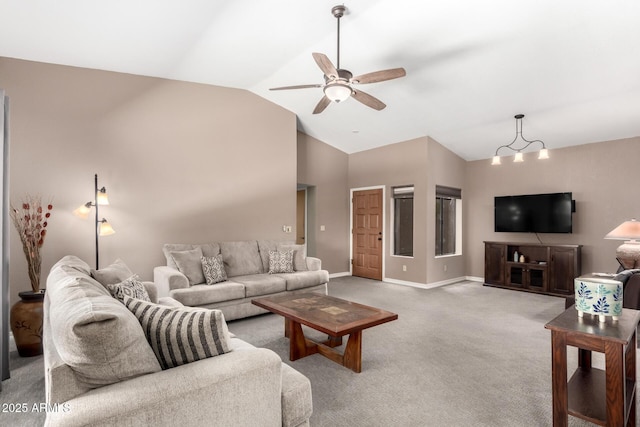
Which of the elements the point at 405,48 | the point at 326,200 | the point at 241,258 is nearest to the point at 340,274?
the point at 326,200

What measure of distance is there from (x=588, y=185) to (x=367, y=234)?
3.94m

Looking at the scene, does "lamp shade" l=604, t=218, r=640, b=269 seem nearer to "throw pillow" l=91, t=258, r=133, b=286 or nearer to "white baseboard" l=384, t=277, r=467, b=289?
"white baseboard" l=384, t=277, r=467, b=289

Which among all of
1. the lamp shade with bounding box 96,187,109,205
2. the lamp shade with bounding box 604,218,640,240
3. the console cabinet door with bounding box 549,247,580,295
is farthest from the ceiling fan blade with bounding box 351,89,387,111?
the console cabinet door with bounding box 549,247,580,295

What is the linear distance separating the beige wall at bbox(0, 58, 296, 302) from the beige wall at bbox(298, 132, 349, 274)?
0.98 metres

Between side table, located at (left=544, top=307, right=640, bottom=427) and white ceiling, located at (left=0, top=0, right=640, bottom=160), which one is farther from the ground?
white ceiling, located at (left=0, top=0, right=640, bottom=160)

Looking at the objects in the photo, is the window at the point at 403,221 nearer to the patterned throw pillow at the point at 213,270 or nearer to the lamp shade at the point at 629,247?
the lamp shade at the point at 629,247

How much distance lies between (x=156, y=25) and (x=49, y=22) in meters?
0.95

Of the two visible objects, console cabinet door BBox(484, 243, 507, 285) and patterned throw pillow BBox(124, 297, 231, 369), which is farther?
console cabinet door BBox(484, 243, 507, 285)

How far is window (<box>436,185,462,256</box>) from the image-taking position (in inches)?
264

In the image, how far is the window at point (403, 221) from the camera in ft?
21.6

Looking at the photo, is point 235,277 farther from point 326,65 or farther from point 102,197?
point 326,65

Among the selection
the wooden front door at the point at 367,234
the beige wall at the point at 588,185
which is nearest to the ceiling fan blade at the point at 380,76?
the wooden front door at the point at 367,234

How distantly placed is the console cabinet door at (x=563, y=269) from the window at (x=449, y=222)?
1.71 metres

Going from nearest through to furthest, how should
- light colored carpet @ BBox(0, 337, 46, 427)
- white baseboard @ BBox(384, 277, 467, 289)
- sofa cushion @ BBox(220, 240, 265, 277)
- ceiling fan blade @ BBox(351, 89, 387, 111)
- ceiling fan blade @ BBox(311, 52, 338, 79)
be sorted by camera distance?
1. light colored carpet @ BBox(0, 337, 46, 427)
2. ceiling fan blade @ BBox(311, 52, 338, 79)
3. ceiling fan blade @ BBox(351, 89, 387, 111)
4. sofa cushion @ BBox(220, 240, 265, 277)
5. white baseboard @ BBox(384, 277, 467, 289)
